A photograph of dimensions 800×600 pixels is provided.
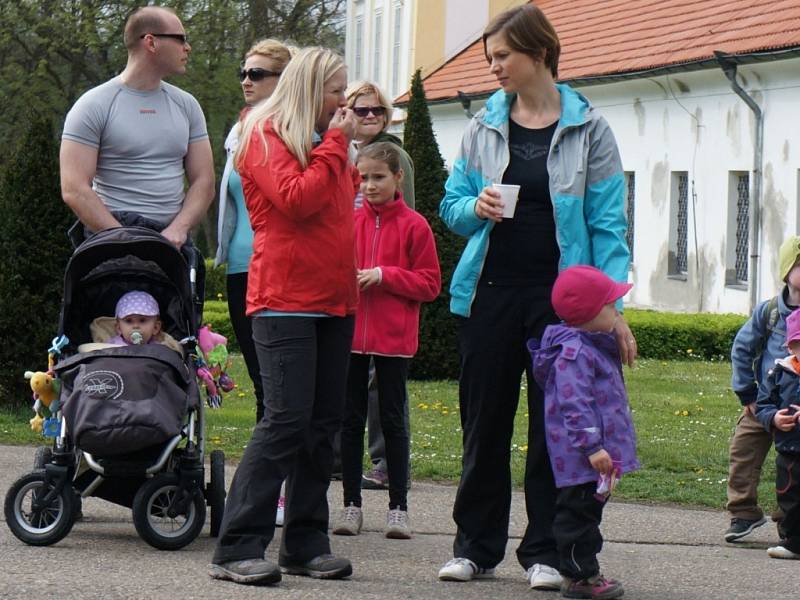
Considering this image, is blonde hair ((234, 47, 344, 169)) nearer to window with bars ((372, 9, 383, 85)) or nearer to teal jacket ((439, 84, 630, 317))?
teal jacket ((439, 84, 630, 317))

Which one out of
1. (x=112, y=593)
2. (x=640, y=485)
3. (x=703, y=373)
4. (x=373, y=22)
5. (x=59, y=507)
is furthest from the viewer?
(x=373, y=22)

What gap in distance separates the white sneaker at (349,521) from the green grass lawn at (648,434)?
2.08 metres

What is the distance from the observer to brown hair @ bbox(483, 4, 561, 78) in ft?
20.0

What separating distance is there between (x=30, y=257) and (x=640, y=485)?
173 inches

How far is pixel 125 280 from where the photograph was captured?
724cm

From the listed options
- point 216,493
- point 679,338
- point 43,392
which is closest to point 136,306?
point 43,392

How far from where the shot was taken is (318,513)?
627cm

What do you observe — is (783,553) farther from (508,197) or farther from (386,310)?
(508,197)

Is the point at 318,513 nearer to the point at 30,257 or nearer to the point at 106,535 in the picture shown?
the point at 106,535

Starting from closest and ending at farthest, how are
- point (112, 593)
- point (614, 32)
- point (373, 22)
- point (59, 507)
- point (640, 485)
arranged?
point (112, 593) < point (59, 507) < point (640, 485) < point (614, 32) < point (373, 22)

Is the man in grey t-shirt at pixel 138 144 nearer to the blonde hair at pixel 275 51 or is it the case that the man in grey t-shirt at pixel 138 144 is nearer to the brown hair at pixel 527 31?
the blonde hair at pixel 275 51

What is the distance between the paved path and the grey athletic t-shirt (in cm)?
146

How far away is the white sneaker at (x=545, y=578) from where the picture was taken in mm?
6066

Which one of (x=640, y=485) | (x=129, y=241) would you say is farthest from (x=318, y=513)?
(x=640, y=485)
